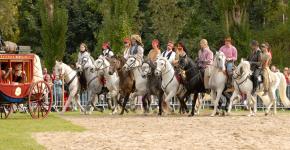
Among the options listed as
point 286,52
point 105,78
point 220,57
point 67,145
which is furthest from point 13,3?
point 67,145

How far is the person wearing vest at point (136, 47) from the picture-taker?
30297mm

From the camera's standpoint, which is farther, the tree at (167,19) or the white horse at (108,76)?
the tree at (167,19)

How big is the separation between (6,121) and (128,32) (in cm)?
1770

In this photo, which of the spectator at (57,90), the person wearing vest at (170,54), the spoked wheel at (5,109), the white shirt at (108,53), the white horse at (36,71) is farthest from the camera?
the spectator at (57,90)

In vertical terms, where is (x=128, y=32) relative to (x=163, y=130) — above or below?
above

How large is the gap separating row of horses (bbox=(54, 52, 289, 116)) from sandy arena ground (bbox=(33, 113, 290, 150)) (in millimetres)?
3171

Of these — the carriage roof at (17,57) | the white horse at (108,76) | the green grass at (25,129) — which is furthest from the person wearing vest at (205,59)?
the carriage roof at (17,57)

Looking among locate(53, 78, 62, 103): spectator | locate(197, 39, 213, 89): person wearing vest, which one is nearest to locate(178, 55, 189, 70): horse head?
locate(197, 39, 213, 89): person wearing vest

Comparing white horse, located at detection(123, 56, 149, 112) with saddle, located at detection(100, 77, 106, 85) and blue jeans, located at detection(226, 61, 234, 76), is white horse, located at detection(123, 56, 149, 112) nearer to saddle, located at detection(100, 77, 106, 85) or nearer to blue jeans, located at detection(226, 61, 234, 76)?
saddle, located at detection(100, 77, 106, 85)

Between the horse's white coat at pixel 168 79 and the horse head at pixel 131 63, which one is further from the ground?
the horse head at pixel 131 63

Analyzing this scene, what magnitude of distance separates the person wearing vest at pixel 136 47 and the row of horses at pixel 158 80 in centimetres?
55

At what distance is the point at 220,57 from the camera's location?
2847 cm

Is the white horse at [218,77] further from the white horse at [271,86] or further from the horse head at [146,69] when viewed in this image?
the horse head at [146,69]

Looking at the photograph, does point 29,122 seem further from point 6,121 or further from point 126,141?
point 126,141
